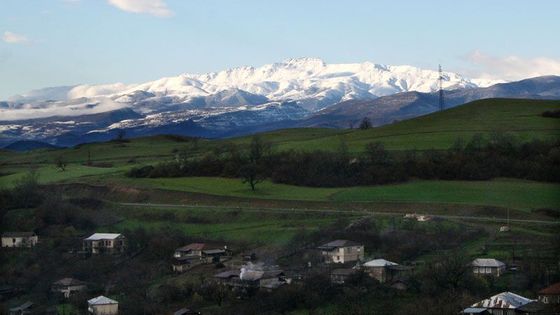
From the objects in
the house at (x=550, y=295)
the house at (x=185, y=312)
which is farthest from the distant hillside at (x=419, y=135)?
the house at (x=185, y=312)

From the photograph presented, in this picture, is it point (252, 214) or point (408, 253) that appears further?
point (252, 214)

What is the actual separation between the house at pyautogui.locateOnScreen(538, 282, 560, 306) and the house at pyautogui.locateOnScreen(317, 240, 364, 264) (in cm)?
762

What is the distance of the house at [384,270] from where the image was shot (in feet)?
94.4

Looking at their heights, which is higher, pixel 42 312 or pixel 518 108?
pixel 518 108

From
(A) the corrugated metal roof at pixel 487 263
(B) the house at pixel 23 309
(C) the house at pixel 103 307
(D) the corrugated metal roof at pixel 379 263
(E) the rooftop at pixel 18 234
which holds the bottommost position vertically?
(B) the house at pixel 23 309

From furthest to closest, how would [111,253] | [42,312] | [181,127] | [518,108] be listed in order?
[181,127], [518,108], [111,253], [42,312]

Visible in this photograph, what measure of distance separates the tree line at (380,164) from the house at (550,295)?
12.5m

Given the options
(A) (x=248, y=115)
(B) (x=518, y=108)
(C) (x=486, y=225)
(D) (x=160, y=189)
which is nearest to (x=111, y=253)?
(D) (x=160, y=189)

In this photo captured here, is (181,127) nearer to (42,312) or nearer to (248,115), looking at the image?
(248,115)

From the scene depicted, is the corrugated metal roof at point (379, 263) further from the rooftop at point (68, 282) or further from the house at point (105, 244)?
the house at point (105, 244)

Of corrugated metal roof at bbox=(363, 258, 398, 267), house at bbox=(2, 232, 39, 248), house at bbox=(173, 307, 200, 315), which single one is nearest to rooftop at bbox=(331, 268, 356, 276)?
corrugated metal roof at bbox=(363, 258, 398, 267)

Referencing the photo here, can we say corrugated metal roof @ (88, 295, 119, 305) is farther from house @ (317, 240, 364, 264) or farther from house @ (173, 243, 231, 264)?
house @ (317, 240, 364, 264)

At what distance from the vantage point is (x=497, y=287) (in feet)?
87.3

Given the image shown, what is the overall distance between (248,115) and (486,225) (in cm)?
16075
